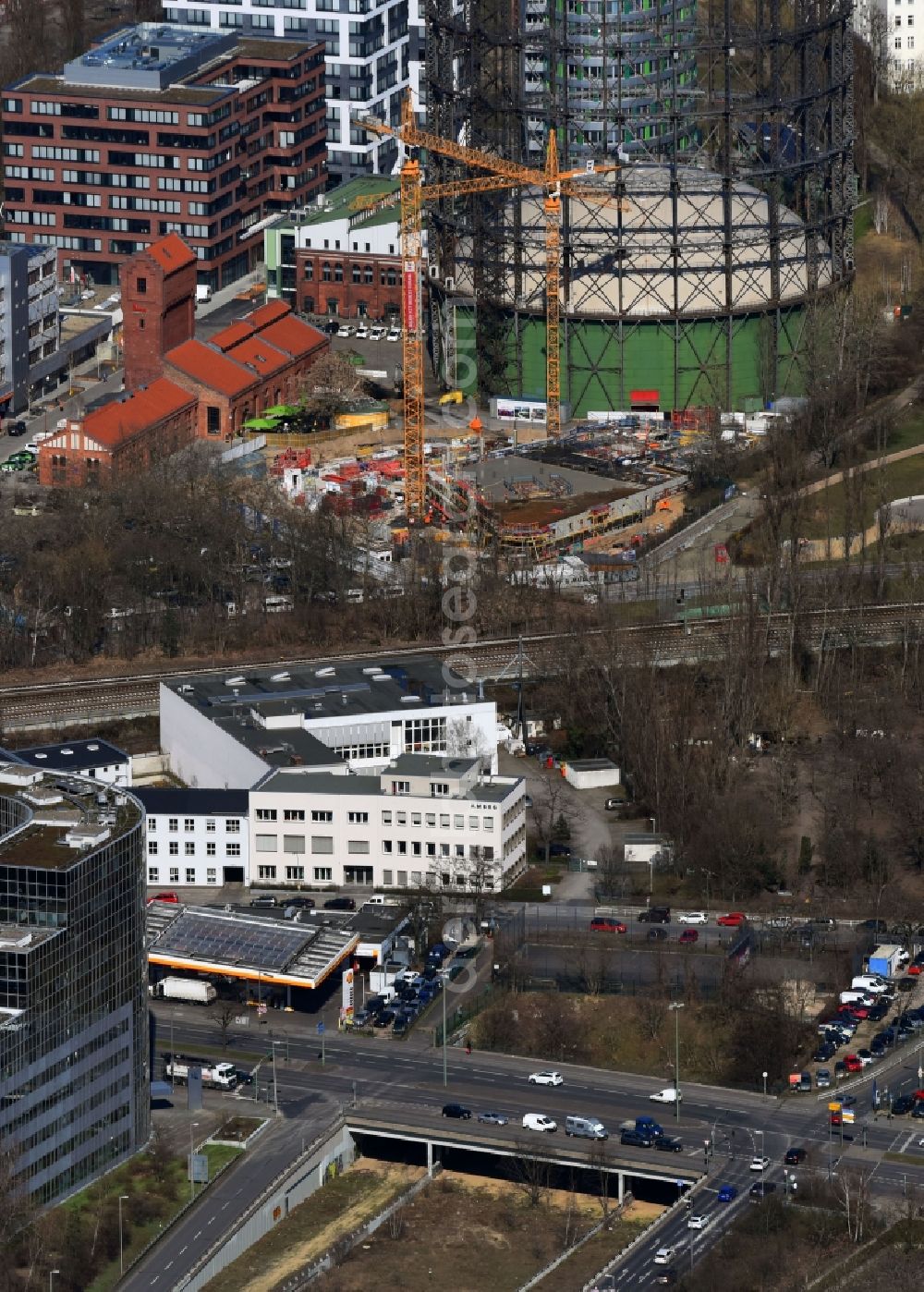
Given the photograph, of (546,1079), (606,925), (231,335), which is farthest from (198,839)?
(231,335)

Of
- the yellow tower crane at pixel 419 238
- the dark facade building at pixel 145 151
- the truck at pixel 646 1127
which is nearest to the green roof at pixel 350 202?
the dark facade building at pixel 145 151

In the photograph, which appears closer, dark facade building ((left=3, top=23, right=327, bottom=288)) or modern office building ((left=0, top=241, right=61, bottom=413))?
modern office building ((left=0, top=241, right=61, bottom=413))

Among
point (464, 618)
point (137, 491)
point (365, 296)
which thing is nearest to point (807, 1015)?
point (464, 618)

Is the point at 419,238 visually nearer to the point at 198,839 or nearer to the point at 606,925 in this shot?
the point at 198,839

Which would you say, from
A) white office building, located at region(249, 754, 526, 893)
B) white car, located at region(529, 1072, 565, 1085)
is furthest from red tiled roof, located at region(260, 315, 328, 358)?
white car, located at region(529, 1072, 565, 1085)

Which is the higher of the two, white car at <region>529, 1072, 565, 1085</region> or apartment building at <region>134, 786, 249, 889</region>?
apartment building at <region>134, 786, 249, 889</region>

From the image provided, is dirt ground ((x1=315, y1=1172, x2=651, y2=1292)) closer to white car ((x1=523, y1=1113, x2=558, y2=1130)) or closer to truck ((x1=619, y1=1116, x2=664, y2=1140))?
white car ((x1=523, y1=1113, x2=558, y2=1130))

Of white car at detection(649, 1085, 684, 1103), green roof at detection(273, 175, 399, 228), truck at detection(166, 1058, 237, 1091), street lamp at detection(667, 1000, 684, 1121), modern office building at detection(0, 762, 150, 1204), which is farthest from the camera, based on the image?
green roof at detection(273, 175, 399, 228)
